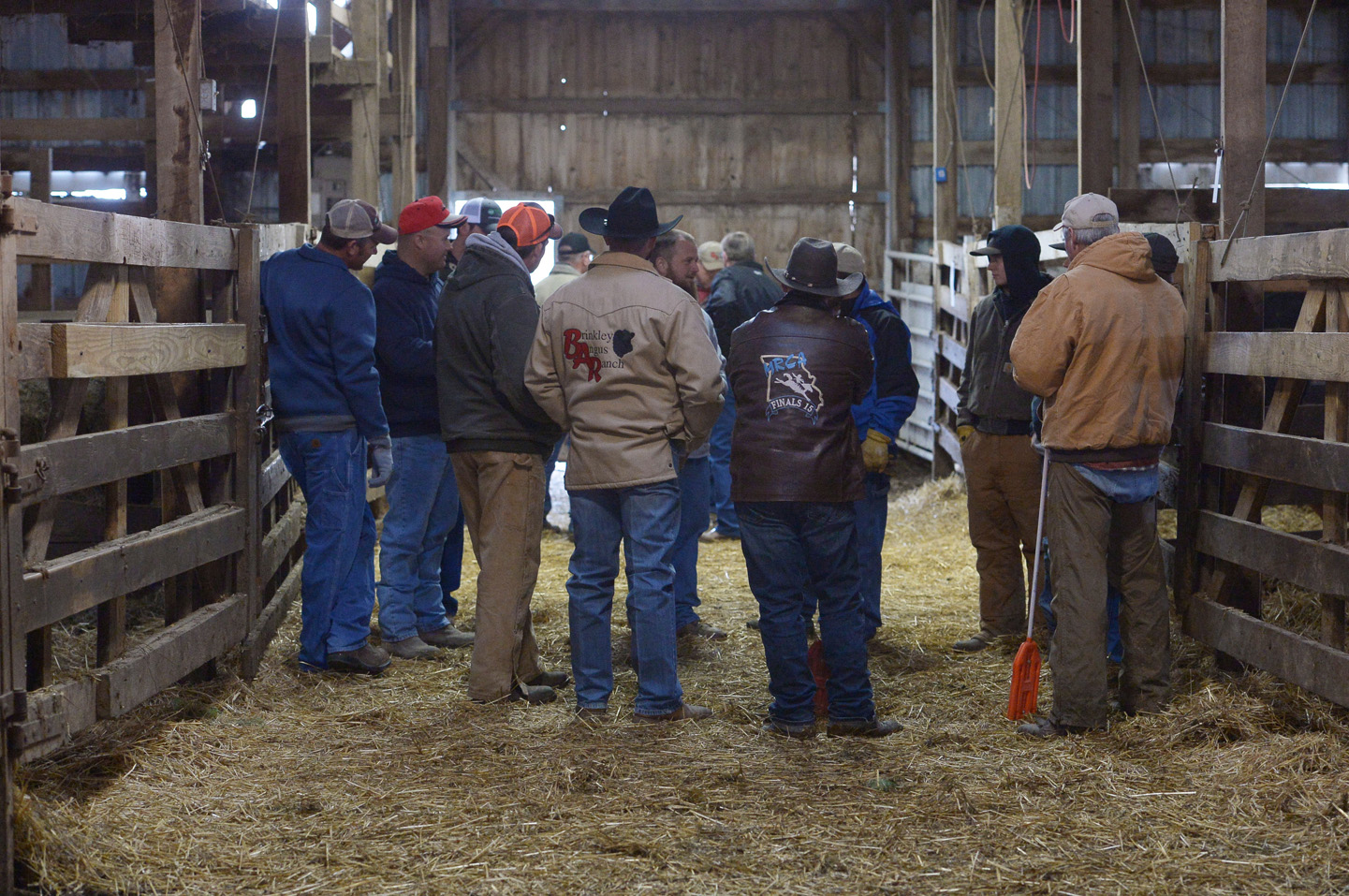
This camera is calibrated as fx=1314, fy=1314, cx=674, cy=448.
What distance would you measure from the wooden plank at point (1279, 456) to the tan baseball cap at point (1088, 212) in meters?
0.91

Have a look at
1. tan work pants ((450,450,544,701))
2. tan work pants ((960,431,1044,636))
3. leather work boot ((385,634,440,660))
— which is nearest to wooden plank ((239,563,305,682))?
leather work boot ((385,634,440,660))

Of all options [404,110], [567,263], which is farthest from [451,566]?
[404,110]

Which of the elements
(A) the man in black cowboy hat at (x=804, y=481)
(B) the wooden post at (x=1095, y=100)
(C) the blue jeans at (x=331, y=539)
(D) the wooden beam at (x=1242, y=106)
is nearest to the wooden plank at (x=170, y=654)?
(C) the blue jeans at (x=331, y=539)

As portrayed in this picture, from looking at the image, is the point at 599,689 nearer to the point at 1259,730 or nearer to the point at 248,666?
the point at 248,666

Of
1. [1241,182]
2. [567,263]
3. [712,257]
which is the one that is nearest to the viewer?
[1241,182]

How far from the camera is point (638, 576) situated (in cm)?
475

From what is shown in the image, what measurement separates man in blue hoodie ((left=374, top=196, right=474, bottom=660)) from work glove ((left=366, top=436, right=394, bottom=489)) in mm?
238

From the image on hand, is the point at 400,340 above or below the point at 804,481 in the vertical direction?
above

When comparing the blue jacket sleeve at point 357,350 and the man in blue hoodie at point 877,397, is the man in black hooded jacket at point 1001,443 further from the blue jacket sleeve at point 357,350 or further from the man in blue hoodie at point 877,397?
the blue jacket sleeve at point 357,350

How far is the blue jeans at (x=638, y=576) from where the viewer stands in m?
4.75

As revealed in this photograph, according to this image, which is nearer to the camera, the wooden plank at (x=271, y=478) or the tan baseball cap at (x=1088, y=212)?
the tan baseball cap at (x=1088, y=212)

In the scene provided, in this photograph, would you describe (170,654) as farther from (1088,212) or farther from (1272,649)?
(1272,649)

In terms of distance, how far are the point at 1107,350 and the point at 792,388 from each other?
3.55 ft

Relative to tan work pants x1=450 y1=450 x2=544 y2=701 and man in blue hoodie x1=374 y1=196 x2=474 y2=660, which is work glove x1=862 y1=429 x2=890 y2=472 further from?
man in blue hoodie x1=374 y1=196 x2=474 y2=660
